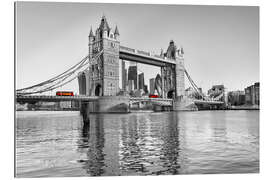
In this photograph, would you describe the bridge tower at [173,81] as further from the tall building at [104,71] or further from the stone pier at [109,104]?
the tall building at [104,71]

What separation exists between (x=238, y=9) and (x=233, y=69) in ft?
11.5

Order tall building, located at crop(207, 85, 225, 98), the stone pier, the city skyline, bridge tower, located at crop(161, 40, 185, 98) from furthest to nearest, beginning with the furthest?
1. bridge tower, located at crop(161, 40, 185, 98)
2. the stone pier
3. tall building, located at crop(207, 85, 225, 98)
4. the city skyline

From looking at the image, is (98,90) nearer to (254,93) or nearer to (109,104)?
(109,104)

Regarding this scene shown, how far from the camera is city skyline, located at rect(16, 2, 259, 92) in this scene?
9711 millimetres

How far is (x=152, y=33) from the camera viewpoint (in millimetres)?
12547

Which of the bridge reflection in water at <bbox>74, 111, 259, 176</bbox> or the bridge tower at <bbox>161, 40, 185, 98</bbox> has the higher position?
the bridge tower at <bbox>161, 40, 185, 98</bbox>

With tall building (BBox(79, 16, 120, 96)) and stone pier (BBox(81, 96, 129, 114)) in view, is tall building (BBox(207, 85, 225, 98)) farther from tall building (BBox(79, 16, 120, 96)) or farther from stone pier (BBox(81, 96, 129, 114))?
stone pier (BBox(81, 96, 129, 114))

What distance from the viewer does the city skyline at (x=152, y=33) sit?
382 inches

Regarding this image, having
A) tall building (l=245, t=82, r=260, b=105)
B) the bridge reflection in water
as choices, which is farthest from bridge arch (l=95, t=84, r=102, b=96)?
the bridge reflection in water

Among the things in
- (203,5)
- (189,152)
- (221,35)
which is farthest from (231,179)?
(221,35)

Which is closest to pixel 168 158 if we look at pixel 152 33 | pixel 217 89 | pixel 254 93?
pixel 254 93

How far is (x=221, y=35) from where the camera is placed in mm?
11945
